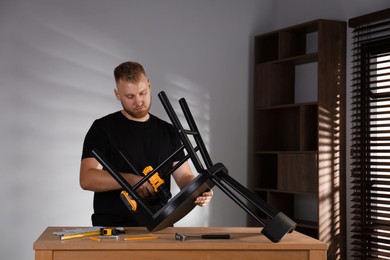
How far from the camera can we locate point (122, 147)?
9.50 ft

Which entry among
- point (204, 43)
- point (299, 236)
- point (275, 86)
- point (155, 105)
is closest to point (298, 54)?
point (275, 86)

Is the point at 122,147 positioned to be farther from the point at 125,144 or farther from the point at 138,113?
the point at 138,113

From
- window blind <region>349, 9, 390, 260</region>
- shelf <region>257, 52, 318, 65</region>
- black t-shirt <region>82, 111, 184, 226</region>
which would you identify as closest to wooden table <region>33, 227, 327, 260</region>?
black t-shirt <region>82, 111, 184, 226</region>

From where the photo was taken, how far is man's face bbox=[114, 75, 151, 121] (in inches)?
110

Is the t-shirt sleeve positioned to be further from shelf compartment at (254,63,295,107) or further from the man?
shelf compartment at (254,63,295,107)

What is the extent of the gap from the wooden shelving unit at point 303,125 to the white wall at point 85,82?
193 mm

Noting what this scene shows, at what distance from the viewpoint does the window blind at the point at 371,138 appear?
404 centimetres

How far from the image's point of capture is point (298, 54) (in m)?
4.93

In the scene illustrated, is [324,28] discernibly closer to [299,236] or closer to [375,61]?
[375,61]

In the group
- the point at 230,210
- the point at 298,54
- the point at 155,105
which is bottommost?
the point at 230,210

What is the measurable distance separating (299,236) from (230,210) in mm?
2809

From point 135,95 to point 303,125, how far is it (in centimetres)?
208

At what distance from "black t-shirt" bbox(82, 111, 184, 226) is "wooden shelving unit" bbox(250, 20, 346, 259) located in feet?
5.64

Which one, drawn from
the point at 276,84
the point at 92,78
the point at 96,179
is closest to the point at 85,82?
the point at 92,78
